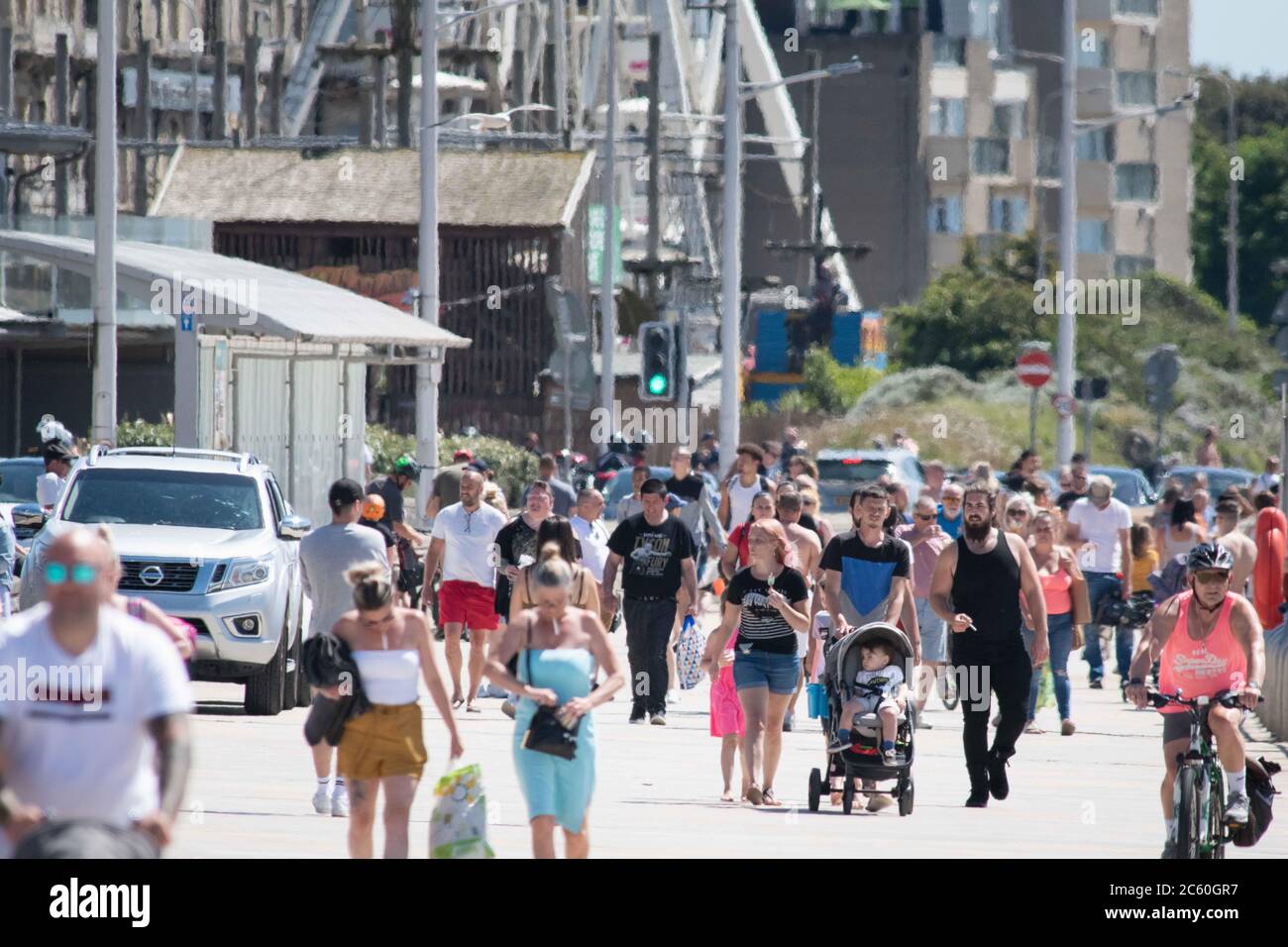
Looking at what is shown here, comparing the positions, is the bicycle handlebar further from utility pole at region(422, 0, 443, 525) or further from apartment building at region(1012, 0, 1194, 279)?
apartment building at region(1012, 0, 1194, 279)

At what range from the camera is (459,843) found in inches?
378

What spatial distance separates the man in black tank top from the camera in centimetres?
1459

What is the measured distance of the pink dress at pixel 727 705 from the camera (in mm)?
14867

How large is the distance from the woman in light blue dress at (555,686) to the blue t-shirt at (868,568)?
16.5ft

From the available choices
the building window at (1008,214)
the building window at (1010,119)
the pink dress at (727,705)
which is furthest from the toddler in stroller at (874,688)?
the building window at (1010,119)

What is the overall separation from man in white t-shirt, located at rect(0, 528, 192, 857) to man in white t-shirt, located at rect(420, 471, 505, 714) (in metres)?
11.7

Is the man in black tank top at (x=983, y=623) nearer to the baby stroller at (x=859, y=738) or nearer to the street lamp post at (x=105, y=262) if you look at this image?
the baby stroller at (x=859, y=738)

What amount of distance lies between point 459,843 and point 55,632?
2.55 meters

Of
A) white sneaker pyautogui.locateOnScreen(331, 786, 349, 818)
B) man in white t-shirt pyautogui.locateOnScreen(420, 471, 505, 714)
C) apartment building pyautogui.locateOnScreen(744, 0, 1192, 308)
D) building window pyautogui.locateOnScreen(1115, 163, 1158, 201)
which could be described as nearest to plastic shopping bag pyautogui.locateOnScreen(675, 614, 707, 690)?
man in white t-shirt pyautogui.locateOnScreen(420, 471, 505, 714)

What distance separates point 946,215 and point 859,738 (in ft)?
259

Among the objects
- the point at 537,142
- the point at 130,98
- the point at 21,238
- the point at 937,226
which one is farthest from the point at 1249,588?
the point at 937,226

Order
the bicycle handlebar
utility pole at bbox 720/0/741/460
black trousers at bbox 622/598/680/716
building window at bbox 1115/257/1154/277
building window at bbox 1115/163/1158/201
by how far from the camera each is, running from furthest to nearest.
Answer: building window at bbox 1115/163/1158/201
building window at bbox 1115/257/1154/277
utility pole at bbox 720/0/741/460
black trousers at bbox 622/598/680/716
the bicycle handlebar

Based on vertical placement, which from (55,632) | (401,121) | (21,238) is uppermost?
(401,121)
